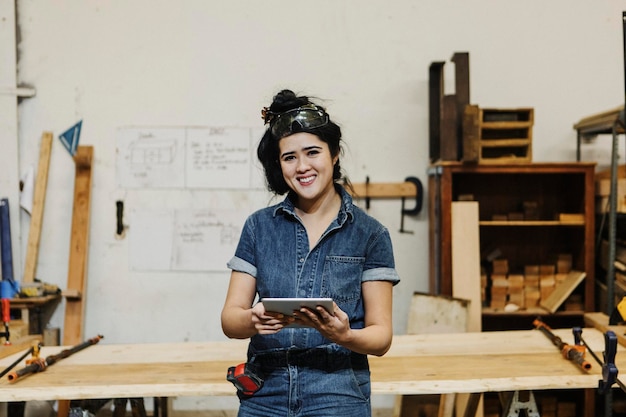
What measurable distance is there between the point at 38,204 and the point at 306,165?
2539 millimetres

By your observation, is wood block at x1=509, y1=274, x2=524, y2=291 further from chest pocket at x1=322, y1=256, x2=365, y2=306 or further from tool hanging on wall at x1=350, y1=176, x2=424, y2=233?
chest pocket at x1=322, y1=256, x2=365, y2=306

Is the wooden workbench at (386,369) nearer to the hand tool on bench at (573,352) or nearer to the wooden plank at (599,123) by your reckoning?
the hand tool on bench at (573,352)

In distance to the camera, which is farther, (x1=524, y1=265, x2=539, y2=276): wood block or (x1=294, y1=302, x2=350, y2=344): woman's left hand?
(x1=524, y1=265, x2=539, y2=276): wood block

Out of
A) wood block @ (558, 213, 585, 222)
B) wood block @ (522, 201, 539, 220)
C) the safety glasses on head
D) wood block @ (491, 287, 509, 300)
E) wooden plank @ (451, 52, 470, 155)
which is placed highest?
wooden plank @ (451, 52, 470, 155)

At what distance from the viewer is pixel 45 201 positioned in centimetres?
358

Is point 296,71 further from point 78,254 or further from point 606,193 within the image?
point 606,193

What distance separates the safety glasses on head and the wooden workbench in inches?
36.0

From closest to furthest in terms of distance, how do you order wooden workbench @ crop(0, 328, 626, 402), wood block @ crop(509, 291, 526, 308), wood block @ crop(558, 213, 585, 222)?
wooden workbench @ crop(0, 328, 626, 402) → wood block @ crop(558, 213, 585, 222) → wood block @ crop(509, 291, 526, 308)

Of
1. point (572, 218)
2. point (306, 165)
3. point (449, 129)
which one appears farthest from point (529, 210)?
point (306, 165)

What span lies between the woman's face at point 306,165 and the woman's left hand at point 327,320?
1.05ft

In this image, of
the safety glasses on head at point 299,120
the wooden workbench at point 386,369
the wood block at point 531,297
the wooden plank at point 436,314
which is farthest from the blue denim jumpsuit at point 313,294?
the wood block at point 531,297

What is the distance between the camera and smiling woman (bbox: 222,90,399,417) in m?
1.51

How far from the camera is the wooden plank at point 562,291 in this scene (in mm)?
3186

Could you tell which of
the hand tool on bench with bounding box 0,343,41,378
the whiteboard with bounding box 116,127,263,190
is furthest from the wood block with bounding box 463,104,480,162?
the hand tool on bench with bounding box 0,343,41,378
